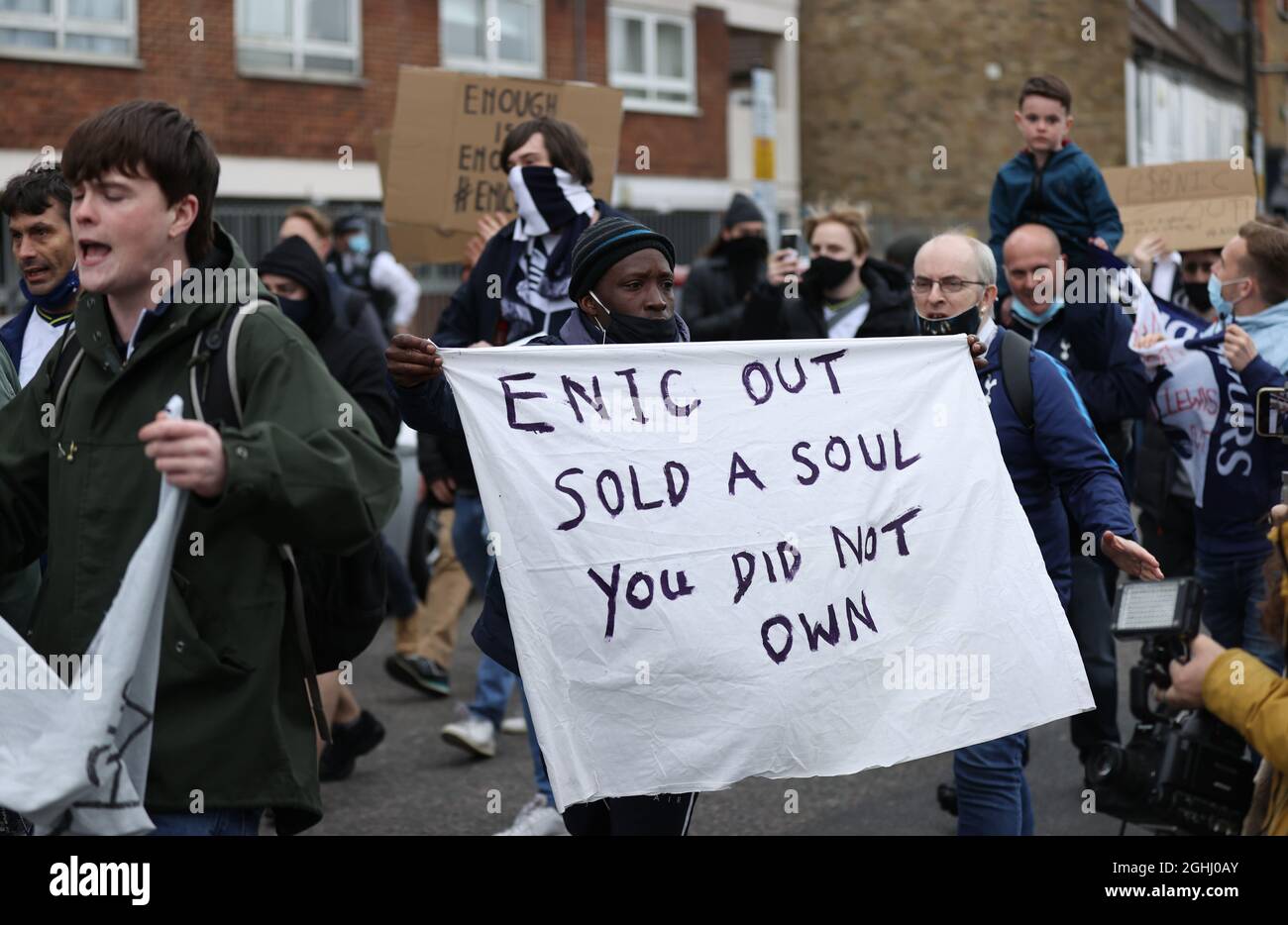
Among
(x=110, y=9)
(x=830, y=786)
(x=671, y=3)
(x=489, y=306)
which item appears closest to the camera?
(x=489, y=306)

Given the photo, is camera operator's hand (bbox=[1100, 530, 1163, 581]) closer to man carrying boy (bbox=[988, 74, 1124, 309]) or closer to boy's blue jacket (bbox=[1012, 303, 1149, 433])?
boy's blue jacket (bbox=[1012, 303, 1149, 433])

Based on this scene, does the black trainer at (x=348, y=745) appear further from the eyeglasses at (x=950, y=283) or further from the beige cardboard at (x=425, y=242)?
the eyeglasses at (x=950, y=283)

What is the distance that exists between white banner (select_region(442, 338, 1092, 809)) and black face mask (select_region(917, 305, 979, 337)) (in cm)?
77

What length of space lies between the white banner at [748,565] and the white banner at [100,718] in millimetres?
994

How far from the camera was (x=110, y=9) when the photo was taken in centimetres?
1969

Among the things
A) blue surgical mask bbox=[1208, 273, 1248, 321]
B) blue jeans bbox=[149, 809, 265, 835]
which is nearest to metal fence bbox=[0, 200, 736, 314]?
blue surgical mask bbox=[1208, 273, 1248, 321]

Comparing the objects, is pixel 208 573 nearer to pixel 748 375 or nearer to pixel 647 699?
pixel 647 699

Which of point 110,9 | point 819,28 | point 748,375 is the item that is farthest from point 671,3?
point 748,375

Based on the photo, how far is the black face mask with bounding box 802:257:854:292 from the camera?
758cm

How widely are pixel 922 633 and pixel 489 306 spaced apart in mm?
2550

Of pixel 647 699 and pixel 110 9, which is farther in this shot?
pixel 110 9

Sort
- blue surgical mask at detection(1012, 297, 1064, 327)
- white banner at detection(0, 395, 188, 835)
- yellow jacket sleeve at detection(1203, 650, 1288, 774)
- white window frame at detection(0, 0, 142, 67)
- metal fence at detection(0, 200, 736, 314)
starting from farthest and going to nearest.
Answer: white window frame at detection(0, 0, 142, 67), metal fence at detection(0, 200, 736, 314), blue surgical mask at detection(1012, 297, 1064, 327), yellow jacket sleeve at detection(1203, 650, 1288, 774), white banner at detection(0, 395, 188, 835)

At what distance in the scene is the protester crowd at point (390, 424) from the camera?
297cm

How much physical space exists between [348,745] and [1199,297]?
4.07m
